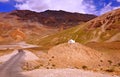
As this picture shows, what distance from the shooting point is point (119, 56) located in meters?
58.7

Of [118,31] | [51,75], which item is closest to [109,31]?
[118,31]

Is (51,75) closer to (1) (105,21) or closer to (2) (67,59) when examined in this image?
(2) (67,59)

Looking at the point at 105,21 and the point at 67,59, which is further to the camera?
the point at 105,21

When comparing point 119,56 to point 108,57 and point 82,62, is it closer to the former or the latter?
point 108,57

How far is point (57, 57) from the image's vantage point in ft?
176

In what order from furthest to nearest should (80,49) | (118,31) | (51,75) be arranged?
(118,31) → (80,49) → (51,75)

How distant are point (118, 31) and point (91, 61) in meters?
119

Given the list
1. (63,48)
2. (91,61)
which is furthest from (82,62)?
(63,48)

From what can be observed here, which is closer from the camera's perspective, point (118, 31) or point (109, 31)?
point (118, 31)

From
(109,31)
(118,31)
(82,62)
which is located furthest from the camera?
(109,31)

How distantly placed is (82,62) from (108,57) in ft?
29.3

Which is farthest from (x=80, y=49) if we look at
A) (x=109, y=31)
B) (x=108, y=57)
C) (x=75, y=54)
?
(x=109, y=31)

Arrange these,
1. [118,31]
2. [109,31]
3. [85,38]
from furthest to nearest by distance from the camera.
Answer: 1. [85,38]
2. [109,31]
3. [118,31]

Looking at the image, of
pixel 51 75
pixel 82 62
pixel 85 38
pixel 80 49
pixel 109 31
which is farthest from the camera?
pixel 85 38
